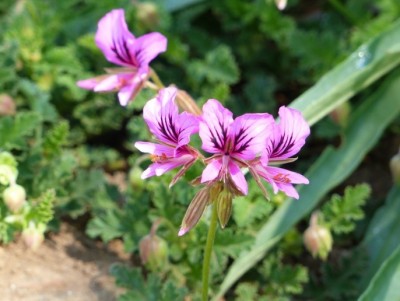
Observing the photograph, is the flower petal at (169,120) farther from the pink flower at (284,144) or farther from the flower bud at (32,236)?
the flower bud at (32,236)

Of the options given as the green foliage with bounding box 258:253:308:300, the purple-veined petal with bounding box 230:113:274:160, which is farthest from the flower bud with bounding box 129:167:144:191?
the purple-veined petal with bounding box 230:113:274:160

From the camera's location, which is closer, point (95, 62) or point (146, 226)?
point (146, 226)

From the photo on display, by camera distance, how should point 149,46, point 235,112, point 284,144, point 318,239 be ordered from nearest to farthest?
point 284,144
point 149,46
point 318,239
point 235,112

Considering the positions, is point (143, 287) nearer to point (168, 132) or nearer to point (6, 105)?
point (168, 132)

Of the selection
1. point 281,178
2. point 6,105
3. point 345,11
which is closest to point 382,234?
point 345,11


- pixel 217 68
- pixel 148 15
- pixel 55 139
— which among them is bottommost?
pixel 55 139

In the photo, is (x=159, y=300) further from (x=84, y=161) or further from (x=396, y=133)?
(x=396, y=133)

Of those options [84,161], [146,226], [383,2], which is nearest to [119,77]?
[146,226]

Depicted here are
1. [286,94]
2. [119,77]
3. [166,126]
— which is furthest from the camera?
[286,94]
